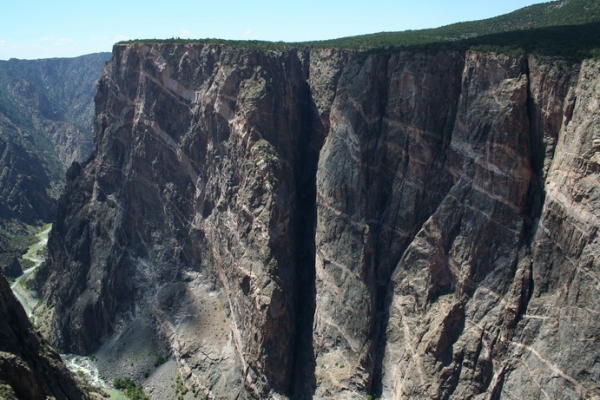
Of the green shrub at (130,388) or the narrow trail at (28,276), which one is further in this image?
the narrow trail at (28,276)

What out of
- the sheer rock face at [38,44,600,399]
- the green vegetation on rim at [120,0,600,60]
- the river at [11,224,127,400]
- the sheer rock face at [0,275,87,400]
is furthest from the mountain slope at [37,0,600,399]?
the sheer rock face at [0,275,87,400]

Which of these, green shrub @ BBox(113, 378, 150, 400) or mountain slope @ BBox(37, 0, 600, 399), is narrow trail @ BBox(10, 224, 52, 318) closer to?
mountain slope @ BBox(37, 0, 600, 399)

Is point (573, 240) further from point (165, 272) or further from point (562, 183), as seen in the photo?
point (165, 272)

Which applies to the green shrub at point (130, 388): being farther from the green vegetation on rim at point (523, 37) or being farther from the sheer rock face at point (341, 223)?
the green vegetation on rim at point (523, 37)

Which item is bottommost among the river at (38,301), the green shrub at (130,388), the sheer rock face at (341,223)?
the green shrub at (130,388)

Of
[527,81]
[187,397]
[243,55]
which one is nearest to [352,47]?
[243,55]

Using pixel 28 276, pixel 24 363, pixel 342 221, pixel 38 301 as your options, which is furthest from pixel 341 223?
pixel 28 276

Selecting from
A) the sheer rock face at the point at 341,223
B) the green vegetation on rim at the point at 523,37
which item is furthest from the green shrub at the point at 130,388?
the green vegetation on rim at the point at 523,37
